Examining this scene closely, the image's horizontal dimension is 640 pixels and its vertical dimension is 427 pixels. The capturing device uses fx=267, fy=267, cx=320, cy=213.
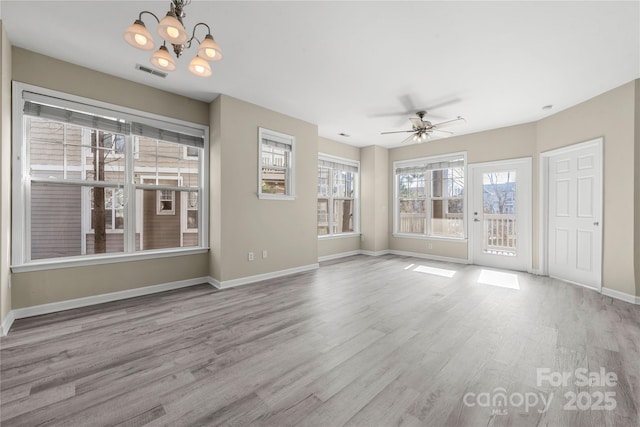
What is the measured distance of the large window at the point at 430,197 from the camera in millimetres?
6070

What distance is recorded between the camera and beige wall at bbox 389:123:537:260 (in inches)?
200

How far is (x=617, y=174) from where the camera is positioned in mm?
3633

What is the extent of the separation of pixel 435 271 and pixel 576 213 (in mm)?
2338

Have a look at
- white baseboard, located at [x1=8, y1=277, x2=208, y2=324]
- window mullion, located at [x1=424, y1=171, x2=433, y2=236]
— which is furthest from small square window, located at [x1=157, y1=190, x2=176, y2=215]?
window mullion, located at [x1=424, y1=171, x2=433, y2=236]

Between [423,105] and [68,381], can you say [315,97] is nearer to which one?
[423,105]

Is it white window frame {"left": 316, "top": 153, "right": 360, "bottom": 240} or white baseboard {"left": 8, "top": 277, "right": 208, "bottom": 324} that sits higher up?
white window frame {"left": 316, "top": 153, "right": 360, "bottom": 240}

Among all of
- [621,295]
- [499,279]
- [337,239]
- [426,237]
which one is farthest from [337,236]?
[621,295]

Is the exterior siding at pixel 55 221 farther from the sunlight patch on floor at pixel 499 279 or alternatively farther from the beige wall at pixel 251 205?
the sunlight patch on floor at pixel 499 279

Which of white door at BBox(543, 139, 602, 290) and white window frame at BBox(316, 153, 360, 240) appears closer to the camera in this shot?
white door at BBox(543, 139, 602, 290)

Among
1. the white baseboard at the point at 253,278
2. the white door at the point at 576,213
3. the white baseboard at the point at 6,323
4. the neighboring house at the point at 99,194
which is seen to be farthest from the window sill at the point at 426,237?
the white baseboard at the point at 6,323

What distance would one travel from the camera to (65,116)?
315cm

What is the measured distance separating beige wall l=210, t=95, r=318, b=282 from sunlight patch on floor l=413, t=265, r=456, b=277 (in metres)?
2.23

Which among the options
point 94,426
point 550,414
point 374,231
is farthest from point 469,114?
point 94,426

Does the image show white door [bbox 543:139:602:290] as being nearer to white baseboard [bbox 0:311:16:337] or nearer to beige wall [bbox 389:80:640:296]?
beige wall [bbox 389:80:640:296]
